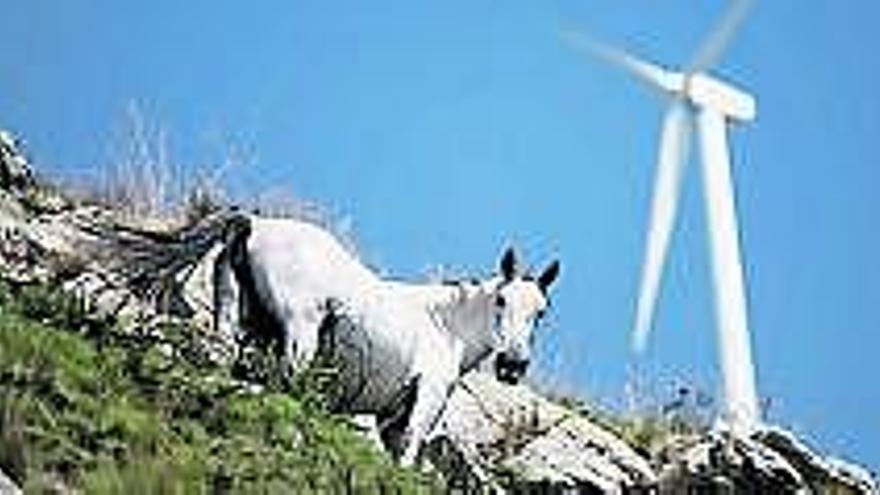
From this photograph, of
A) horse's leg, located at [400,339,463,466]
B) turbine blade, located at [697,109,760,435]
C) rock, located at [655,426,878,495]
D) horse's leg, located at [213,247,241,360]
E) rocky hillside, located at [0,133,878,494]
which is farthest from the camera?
turbine blade, located at [697,109,760,435]

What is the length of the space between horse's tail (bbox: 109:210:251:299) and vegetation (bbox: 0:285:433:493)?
2.34 metres

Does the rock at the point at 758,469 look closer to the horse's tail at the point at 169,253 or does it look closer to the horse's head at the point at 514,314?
the horse's head at the point at 514,314

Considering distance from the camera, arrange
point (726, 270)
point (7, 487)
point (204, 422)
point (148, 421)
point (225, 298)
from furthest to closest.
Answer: point (726, 270) → point (225, 298) → point (204, 422) → point (148, 421) → point (7, 487)

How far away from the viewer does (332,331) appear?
589 inches

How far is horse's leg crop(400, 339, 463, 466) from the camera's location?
A: 15142mm

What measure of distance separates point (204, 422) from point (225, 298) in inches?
184

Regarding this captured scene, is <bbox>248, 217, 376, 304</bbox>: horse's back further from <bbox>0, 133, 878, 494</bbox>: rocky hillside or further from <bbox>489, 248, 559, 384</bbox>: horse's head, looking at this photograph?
<bbox>489, 248, 559, 384</bbox>: horse's head

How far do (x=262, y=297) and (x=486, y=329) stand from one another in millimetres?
2171

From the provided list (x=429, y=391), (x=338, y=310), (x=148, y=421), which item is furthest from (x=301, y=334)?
(x=148, y=421)

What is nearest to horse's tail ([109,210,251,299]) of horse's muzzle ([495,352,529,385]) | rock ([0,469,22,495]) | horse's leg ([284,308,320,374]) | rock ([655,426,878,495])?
horse's leg ([284,308,320,374])

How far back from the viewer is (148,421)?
9375mm

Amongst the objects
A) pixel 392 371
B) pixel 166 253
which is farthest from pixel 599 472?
pixel 166 253

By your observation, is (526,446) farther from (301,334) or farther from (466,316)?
(301,334)

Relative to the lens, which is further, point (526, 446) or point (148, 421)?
point (526, 446)
